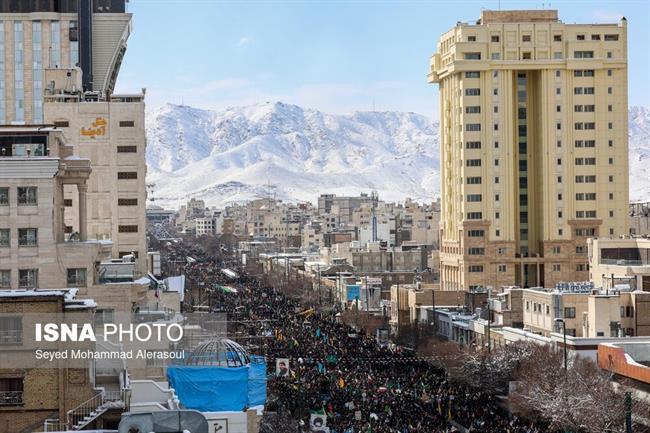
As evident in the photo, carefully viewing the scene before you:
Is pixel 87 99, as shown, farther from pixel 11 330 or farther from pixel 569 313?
pixel 11 330

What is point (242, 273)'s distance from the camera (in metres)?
192

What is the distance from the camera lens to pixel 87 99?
73.1 m

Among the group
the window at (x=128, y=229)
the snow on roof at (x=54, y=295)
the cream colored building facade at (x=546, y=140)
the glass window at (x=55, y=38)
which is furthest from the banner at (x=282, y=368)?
the cream colored building facade at (x=546, y=140)

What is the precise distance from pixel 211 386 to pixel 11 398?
54.3 ft

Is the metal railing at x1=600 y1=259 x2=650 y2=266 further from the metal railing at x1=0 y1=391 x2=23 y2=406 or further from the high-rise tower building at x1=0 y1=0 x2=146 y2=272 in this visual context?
the metal railing at x1=0 y1=391 x2=23 y2=406

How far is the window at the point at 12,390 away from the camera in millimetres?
24703

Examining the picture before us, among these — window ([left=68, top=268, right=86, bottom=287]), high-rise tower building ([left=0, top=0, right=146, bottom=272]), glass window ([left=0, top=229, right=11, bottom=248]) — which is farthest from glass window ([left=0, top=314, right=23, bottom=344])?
high-rise tower building ([left=0, top=0, right=146, bottom=272])

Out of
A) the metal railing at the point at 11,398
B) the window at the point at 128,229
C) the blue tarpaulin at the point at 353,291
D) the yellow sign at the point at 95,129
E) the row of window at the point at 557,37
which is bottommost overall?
the blue tarpaulin at the point at 353,291

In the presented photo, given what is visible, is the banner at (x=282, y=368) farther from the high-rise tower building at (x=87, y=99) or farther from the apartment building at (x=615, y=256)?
the apartment building at (x=615, y=256)

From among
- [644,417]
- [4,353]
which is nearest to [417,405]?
[644,417]

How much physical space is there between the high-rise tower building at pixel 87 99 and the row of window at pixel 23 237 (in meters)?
26.0

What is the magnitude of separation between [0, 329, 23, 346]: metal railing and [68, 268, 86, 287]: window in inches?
575

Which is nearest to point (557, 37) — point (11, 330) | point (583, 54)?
point (583, 54)

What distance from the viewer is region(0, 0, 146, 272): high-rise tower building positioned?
6994 centimetres
